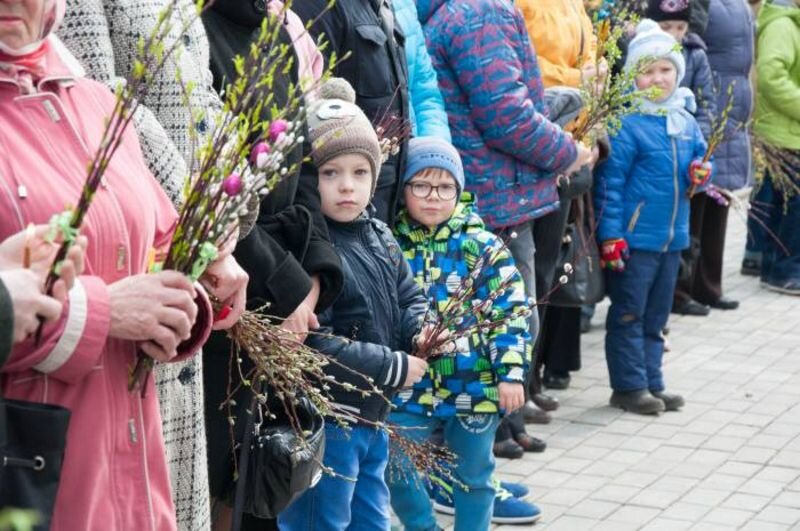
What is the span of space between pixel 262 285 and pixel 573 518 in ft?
8.59

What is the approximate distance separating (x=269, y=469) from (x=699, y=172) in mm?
4297

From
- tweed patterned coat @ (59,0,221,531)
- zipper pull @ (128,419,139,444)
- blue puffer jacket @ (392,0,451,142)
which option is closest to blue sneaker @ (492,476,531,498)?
blue puffer jacket @ (392,0,451,142)

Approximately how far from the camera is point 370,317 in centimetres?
485

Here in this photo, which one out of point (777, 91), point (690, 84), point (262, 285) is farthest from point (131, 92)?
point (777, 91)

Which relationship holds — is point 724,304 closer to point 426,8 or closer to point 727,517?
point 727,517

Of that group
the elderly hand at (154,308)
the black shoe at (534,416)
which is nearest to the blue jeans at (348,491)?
the elderly hand at (154,308)

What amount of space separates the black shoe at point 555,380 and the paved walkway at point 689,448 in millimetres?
45

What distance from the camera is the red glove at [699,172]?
7961 mm

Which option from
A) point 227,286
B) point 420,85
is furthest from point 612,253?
point 227,286

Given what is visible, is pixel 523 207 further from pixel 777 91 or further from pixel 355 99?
pixel 777 91

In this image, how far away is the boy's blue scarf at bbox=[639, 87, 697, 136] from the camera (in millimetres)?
Result: 7945

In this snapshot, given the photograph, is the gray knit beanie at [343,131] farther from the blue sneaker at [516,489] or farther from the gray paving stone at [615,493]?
the gray paving stone at [615,493]

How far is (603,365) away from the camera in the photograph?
29.4ft

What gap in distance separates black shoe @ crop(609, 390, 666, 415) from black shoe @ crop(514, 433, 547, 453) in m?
0.84
